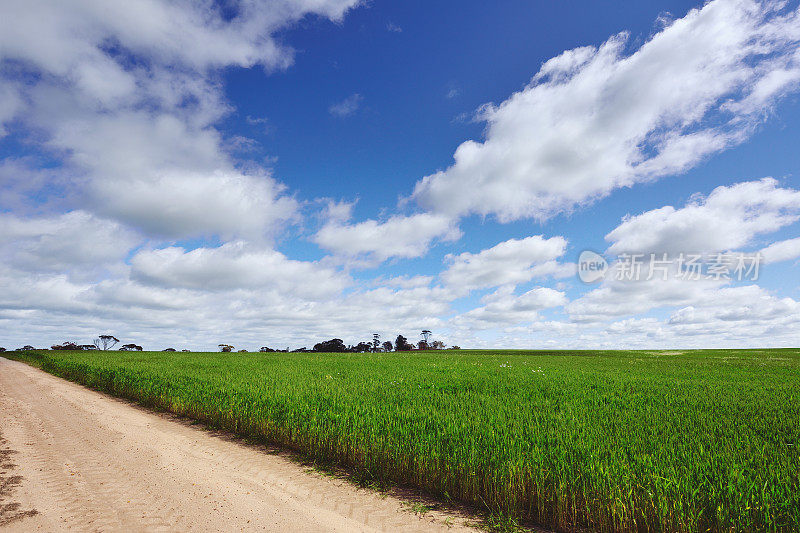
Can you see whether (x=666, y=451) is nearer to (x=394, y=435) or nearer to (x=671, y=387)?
(x=394, y=435)

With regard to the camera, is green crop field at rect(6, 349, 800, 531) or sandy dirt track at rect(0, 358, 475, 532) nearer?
green crop field at rect(6, 349, 800, 531)

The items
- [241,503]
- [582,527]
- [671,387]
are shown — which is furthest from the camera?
[671,387]

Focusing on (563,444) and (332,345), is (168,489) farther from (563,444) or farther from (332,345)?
(332,345)

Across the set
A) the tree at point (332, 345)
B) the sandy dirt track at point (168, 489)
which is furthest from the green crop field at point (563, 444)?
the tree at point (332, 345)

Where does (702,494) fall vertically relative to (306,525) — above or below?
above

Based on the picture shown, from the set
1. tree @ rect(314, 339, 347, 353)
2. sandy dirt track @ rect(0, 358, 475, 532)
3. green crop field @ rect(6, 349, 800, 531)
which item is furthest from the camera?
tree @ rect(314, 339, 347, 353)

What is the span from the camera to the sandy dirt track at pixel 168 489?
20.8 ft

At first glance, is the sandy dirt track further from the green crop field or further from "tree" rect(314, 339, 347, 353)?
"tree" rect(314, 339, 347, 353)

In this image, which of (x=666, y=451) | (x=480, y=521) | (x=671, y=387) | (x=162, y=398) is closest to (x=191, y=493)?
(x=480, y=521)

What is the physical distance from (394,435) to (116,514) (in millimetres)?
5487

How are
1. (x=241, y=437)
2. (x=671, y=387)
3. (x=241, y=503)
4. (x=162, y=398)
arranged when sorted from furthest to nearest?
(x=671, y=387)
(x=162, y=398)
(x=241, y=437)
(x=241, y=503)

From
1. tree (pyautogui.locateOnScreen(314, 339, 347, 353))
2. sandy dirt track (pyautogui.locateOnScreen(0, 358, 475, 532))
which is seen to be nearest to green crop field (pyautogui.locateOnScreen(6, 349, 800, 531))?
sandy dirt track (pyautogui.locateOnScreen(0, 358, 475, 532))

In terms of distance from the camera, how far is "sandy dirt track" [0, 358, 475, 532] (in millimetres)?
6340

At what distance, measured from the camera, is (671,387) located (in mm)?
18875
